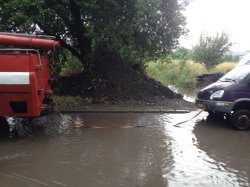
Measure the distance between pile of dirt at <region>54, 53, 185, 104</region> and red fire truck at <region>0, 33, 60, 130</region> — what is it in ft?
19.1

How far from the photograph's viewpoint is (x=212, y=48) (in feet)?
101

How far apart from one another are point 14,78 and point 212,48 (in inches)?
928

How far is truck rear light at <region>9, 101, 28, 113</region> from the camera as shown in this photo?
31.2 ft

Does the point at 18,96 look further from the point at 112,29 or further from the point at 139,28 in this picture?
the point at 139,28

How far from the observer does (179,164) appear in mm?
8094

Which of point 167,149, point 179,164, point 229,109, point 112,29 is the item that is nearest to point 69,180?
point 179,164

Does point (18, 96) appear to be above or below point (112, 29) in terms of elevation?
below

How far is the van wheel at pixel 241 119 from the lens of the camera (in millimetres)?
11297

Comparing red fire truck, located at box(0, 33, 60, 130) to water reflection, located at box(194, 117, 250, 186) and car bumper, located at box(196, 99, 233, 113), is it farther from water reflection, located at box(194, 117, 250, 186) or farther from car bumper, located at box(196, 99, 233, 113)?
car bumper, located at box(196, 99, 233, 113)

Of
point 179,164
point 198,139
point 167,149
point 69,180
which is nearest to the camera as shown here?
point 69,180

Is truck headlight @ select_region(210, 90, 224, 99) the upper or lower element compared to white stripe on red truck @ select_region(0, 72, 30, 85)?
lower

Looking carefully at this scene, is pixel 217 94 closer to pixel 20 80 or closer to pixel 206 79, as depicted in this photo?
pixel 20 80

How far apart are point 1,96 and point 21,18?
439cm

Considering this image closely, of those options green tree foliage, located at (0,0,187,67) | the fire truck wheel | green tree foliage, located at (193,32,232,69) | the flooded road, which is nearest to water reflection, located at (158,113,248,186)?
the flooded road
